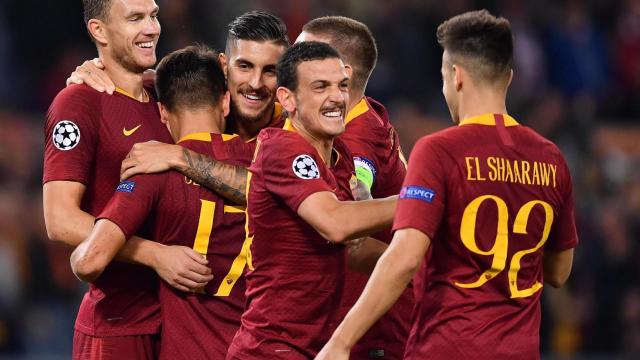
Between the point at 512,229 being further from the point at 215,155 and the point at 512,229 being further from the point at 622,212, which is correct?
the point at 622,212

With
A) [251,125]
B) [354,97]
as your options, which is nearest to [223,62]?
[251,125]

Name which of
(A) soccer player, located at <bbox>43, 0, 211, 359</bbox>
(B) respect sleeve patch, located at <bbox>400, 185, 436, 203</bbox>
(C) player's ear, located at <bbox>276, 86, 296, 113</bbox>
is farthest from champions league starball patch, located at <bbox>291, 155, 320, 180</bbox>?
(A) soccer player, located at <bbox>43, 0, 211, 359</bbox>

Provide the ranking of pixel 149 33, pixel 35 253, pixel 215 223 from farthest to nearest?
pixel 35 253
pixel 149 33
pixel 215 223

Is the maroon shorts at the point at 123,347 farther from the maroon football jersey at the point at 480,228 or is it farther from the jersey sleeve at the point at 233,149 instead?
the maroon football jersey at the point at 480,228

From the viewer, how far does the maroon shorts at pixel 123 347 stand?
5.86 metres

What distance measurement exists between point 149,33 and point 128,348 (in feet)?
5.39

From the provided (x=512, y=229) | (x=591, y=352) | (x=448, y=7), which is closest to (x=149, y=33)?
(x=512, y=229)

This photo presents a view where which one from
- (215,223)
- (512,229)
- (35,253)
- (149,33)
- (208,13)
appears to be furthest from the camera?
(208,13)

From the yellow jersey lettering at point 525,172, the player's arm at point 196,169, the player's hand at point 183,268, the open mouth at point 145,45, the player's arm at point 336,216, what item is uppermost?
the open mouth at point 145,45

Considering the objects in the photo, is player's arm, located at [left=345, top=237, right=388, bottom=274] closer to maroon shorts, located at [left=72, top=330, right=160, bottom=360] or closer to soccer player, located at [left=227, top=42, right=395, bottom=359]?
soccer player, located at [left=227, top=42, right=395, bottom=359]

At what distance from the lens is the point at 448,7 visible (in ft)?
46.6

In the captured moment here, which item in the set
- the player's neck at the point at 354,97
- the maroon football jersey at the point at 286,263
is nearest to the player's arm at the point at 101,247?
the maroon football jersey at the point at 286,263

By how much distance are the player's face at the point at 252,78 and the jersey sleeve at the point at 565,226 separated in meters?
1.69

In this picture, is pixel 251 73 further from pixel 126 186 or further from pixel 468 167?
pixel 468 167
